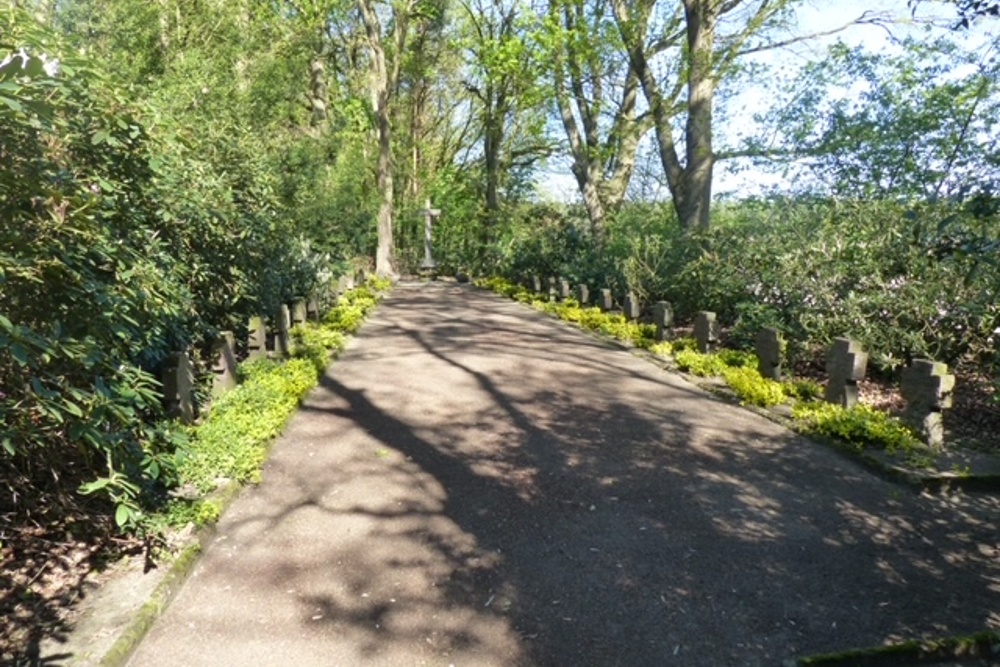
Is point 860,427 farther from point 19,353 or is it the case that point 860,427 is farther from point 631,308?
point 631,308

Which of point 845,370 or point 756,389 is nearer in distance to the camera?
point 845,370

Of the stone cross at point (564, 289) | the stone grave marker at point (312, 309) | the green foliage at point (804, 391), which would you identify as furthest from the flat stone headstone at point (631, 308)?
the stone grave marker at point (312, 309)

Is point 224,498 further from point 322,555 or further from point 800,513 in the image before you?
point 800,513

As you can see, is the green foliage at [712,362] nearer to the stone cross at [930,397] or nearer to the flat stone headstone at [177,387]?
the stone cross at [930,397]

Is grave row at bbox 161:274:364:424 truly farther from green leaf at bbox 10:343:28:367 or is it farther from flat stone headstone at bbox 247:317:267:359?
green leaf at bbox 10:343:28:367

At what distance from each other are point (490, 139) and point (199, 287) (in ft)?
81.5

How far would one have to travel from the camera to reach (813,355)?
29.7 feet

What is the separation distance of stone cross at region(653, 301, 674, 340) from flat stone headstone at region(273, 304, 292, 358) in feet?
19.6

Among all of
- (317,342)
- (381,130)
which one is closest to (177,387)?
(317,342)

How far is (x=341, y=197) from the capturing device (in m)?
19.5

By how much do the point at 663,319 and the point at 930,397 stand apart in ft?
16.4

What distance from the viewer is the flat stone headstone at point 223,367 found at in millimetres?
6625

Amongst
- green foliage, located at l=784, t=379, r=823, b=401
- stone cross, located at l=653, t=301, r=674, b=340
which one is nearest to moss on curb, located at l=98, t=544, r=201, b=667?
green foliage, located at l=784, t=379, r=823, b=401

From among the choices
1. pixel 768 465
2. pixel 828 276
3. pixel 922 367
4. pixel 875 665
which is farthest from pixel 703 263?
pixel 875 665
